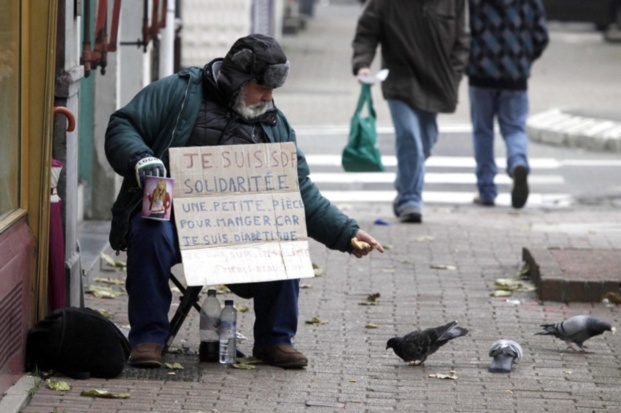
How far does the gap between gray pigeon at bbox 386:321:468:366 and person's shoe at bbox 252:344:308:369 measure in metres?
0.41

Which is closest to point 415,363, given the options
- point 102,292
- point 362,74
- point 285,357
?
point 285,357

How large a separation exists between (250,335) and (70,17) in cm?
169

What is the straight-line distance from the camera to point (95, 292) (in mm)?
7668

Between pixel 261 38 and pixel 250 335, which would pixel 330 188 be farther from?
pixel 261 38

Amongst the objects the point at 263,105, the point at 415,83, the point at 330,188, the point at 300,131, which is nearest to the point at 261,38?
the point at 263,105

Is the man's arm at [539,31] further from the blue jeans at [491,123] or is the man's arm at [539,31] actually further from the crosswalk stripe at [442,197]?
the crosswalk stripe at [442,197]

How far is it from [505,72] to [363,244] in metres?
5.54

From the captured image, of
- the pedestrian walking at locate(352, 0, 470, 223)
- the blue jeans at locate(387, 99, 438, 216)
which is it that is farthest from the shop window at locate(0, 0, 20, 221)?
the blue jeans at locate(387, 99, 438, 216)

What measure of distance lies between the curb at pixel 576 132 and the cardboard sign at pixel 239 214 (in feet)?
31.6

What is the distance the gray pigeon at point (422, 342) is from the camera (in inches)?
245

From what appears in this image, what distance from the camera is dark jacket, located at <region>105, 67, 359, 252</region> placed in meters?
5.91

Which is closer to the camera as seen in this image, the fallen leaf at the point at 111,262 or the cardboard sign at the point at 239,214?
the cardboard sign at the point at 239,214

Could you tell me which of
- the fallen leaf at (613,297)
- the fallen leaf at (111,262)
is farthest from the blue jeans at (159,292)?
the fallen leaf at (111,262)

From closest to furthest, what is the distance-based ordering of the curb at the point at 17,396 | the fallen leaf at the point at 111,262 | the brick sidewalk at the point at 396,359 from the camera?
the curb at the point at 17,396 → the brick sidewalk at the point at 396,359 → the fallen leaf at the point at 111,262
